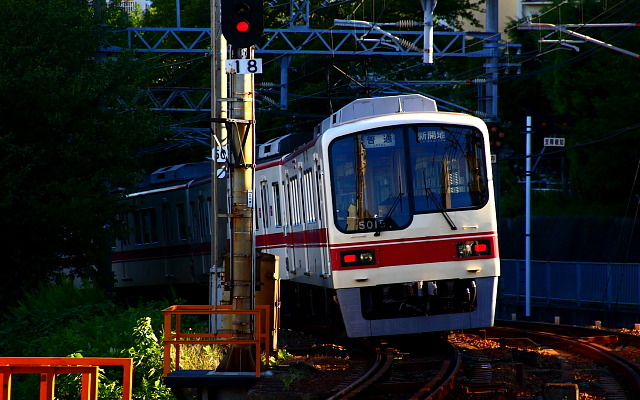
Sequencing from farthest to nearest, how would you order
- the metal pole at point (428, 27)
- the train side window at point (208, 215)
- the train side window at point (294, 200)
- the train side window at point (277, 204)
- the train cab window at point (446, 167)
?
the train side window at point (208, 215), the train side window at point (277, 204), the metal pole at point (428, 27), the train side window at point (294, 200), the train cab window at point (446, 167)

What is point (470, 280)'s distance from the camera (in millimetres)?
14695

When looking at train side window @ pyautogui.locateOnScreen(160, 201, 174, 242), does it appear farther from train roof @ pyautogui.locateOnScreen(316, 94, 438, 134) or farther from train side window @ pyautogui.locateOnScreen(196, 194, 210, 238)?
train roof @ pyautogui.locateOnScreen(316, 94, 438, 134)

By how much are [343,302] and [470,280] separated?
169 cm

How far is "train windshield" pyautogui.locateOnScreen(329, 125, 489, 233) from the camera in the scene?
1452 centimetres

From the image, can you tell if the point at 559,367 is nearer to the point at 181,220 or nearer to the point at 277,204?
the point at 277,204

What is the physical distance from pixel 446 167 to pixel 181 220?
12742 millimetres

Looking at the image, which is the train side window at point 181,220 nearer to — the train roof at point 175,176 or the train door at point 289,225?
the train roof at point 175,176

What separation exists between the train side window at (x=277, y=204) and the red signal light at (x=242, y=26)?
946 centimetres

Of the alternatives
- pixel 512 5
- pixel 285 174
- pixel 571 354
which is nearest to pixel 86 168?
pixel 285 174

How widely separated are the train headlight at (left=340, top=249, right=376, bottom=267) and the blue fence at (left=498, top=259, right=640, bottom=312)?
10176 millimetres

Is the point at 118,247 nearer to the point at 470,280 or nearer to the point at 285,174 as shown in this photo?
the point at 285,174

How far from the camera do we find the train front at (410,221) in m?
14.4

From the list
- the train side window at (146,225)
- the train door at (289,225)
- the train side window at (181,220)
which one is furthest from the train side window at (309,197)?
the train side window at (146,225)

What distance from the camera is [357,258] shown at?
570 inches
